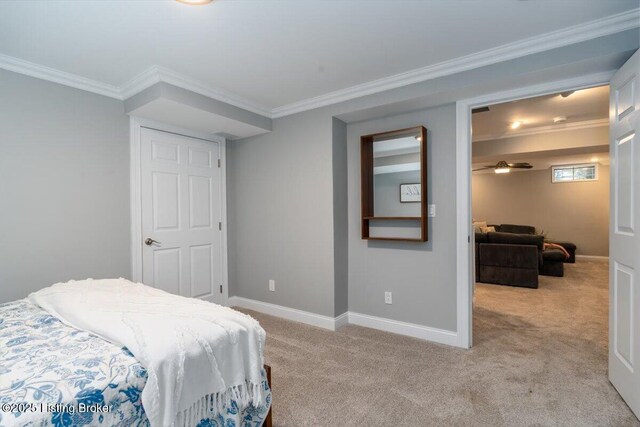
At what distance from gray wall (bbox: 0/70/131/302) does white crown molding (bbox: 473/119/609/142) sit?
5191 mm

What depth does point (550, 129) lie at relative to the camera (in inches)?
190

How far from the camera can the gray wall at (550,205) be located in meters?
7.20

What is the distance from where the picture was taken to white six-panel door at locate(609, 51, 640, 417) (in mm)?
1801

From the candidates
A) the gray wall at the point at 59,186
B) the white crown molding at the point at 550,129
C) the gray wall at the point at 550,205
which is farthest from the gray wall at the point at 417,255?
the gray wall at the point at 550,205

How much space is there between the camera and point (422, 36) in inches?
84.4

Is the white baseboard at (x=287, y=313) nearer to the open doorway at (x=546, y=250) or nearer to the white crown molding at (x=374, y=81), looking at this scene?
the open doorway at (x=546, y=250)

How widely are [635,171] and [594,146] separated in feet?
12.1

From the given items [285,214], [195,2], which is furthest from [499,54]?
[285,214]

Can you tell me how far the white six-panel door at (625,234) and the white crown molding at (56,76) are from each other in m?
3.78

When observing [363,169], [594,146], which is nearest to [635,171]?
[363,169]

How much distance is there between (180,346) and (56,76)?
259 cm

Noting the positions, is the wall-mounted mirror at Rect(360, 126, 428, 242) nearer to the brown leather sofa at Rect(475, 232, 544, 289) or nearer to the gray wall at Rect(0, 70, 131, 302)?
the gray wall at Rect(0, 70, 131, 302)

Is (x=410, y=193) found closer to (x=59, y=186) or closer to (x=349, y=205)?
(x=349, y=205)

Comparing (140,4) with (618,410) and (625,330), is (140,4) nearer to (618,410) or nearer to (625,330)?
(625,330)
